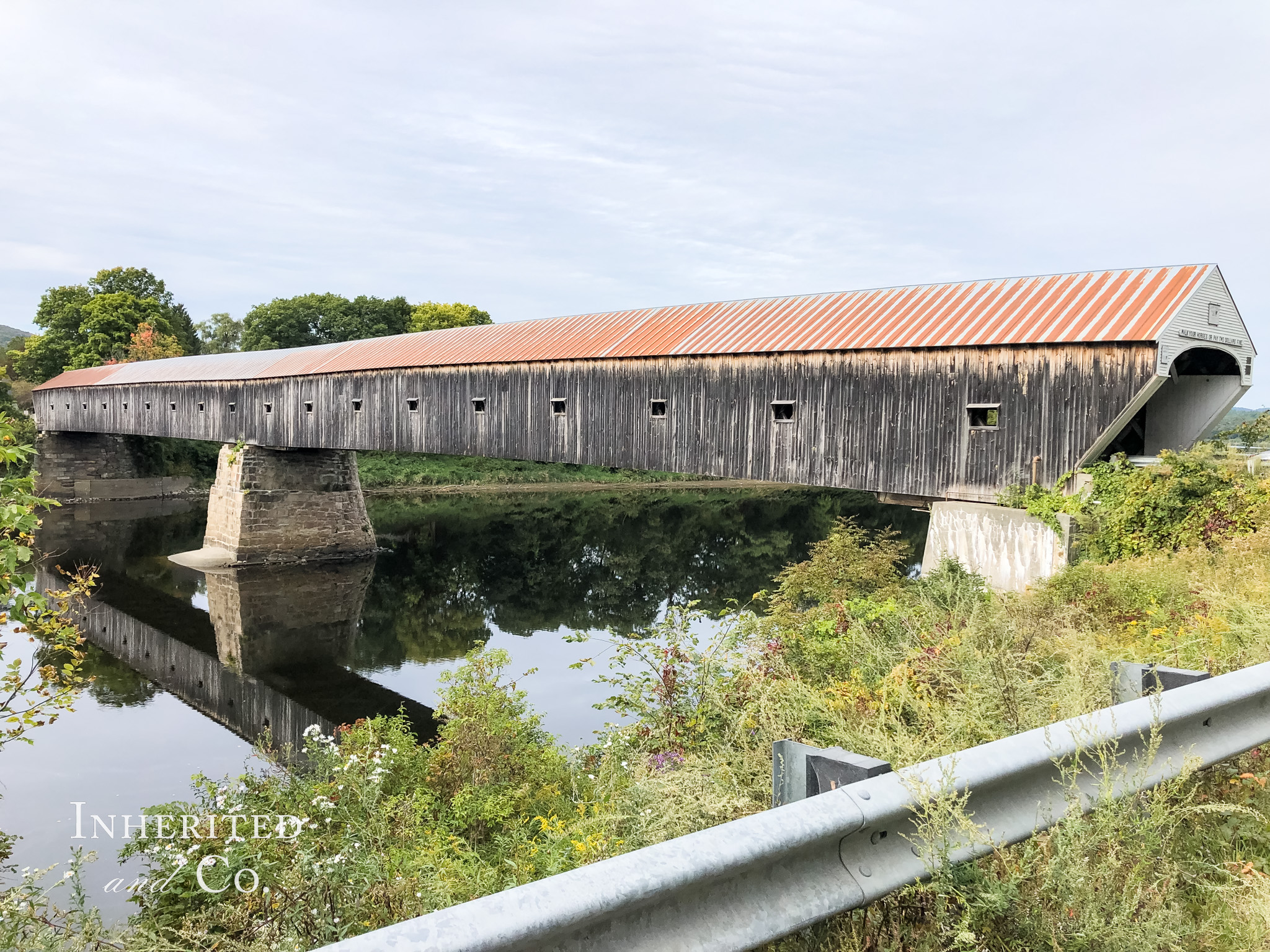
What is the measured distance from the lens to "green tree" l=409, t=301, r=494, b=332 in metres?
54.5

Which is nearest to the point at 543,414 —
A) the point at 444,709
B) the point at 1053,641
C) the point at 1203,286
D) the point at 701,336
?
the point at 701,336

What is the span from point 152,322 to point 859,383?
46.0 meters

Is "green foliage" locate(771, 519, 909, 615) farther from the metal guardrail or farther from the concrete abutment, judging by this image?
the metal guardrail

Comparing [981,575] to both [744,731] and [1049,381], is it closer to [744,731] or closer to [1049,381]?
[1049,381]

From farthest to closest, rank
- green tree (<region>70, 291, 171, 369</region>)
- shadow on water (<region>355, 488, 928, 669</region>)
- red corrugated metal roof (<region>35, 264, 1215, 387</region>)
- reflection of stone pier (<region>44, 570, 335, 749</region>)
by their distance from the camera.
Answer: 1. green tree (<region>70, 291, 171, 369</region>)
2. shadow on water (<region>355, 488, 928, 669</region>)
3. reflection of stone pier (<region>44, 570, 335, 749</region>)
4. red corrugated metal roof (<region>35, 264, 1215, 387</region>)

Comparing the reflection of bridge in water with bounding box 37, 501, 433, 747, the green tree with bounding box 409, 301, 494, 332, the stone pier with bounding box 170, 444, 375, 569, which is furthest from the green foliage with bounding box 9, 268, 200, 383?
the stone pier with bounding box 170, 444, 375, 569

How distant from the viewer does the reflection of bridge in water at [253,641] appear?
12.4 metres

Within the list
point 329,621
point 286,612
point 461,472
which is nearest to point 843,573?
point 329,621

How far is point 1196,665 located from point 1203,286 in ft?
24.4

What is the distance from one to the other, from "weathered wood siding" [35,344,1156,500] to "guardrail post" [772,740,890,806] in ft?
28.6

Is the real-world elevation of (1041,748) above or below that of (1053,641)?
above

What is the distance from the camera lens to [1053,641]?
4.32m

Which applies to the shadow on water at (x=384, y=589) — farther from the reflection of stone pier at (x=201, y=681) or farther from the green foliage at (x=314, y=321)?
the green foliage at (x=314, y=321)

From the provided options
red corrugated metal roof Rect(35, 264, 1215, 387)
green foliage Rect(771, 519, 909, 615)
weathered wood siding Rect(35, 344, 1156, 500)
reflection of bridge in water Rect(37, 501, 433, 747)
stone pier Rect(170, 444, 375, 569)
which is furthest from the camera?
stone pier Rect(170, 444, 375, 569)
